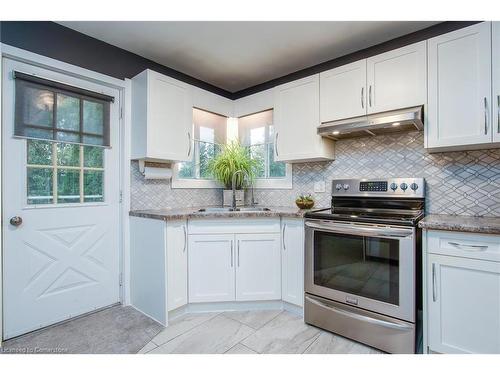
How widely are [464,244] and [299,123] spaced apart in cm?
156

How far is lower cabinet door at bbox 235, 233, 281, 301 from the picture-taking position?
7.34 feet

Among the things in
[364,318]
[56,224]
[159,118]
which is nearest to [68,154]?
[56,224]

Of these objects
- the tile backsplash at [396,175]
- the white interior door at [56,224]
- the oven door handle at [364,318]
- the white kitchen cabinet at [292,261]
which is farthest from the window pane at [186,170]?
the oven door handle at [364,318]

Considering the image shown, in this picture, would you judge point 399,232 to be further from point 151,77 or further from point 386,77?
point 151,77

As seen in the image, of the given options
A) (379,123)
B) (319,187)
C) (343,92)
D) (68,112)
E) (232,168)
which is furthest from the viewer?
(232,168)

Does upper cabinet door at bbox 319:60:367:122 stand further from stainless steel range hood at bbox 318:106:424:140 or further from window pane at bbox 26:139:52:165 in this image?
window pane at bbox 26:139:52:165

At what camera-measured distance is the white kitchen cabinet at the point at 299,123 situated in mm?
2344

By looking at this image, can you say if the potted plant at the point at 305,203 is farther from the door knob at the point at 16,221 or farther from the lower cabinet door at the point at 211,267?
the door knob at the point at 16,221

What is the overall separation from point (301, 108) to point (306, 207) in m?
0.95

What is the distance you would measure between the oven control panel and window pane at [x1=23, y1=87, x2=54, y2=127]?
8.09ft

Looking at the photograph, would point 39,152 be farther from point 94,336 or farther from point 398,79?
point 398,79

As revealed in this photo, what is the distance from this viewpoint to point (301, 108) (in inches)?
95.0

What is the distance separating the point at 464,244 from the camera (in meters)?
1.46

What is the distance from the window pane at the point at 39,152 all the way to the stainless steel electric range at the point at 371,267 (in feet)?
6.91
